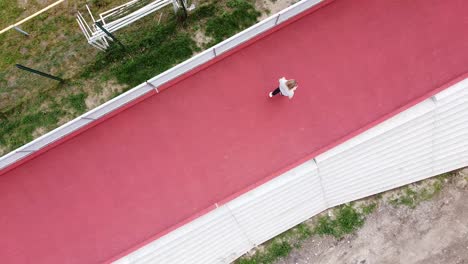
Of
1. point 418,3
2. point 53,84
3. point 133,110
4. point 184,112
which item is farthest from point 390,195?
point 53,84

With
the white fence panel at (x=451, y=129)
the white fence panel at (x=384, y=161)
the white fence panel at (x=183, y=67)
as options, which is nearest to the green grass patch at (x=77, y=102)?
the white fence panel at (x=183, y=67)

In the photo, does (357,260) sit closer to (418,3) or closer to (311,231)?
(311,231)

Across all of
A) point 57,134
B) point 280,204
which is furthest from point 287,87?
point 57,134

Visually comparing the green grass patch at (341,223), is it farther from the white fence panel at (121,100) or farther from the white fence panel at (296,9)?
the white fence panel at (121,100)

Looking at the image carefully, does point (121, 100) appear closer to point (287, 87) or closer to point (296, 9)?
point (287, 87)

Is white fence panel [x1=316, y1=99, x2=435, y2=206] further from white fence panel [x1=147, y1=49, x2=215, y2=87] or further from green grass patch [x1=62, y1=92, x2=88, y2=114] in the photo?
green grass patch [x1=62, y1=92, x2=88, y2=114]
